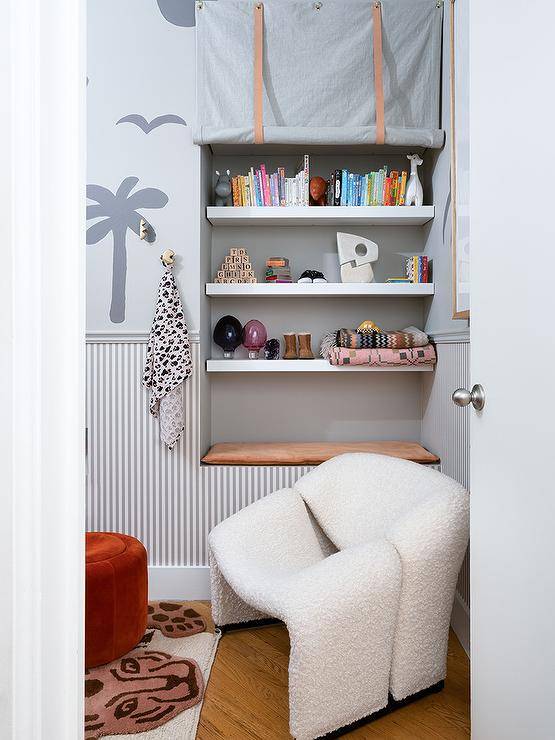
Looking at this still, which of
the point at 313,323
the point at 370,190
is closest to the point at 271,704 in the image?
the point at 313,323

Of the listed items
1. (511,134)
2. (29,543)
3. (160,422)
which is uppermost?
(511,134)

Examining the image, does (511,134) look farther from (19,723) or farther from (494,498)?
(19,723)

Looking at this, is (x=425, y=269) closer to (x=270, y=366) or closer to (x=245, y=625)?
(x=270, y=366)

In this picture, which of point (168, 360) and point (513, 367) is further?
point (168, 360)

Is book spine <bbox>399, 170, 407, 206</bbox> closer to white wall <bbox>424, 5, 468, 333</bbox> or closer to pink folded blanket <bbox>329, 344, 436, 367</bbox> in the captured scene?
white wall <bbox>424, 5, 468, 333</bbox>

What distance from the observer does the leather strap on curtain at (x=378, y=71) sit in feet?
8.12

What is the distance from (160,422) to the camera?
8.38 ft

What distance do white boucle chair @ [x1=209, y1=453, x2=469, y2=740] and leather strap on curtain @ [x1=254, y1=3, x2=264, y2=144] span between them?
1.53 meters

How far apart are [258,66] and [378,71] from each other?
1.73 feet

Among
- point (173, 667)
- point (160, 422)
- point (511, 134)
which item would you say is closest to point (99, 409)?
point (160, 422)

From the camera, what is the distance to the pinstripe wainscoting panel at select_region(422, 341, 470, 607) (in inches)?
84.4

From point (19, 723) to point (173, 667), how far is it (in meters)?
1.60

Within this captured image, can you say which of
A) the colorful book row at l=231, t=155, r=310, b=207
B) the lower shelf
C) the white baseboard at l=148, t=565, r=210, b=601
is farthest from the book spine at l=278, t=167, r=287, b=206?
the white baseboard at l=148, t=565, r=210, b=601

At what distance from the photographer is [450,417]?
2348 millimetres
